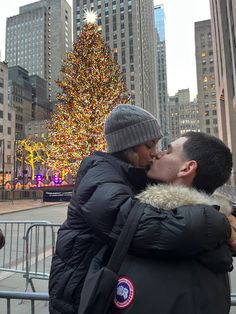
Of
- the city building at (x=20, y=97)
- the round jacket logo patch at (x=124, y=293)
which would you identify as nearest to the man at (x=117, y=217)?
the round jacket logo patch at (x=124, y=293)

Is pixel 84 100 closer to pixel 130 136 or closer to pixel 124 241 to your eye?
pixel 130 136

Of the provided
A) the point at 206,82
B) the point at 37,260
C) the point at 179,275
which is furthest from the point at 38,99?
the point at 179,275

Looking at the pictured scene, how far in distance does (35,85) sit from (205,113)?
243 feet

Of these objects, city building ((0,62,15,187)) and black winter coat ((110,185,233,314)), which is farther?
city building ((0,62,15,187))

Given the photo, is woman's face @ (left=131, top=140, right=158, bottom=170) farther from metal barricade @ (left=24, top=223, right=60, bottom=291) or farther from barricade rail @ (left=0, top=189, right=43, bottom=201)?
barricade rail @ (left=0, top=189, right=43, bottom=201)

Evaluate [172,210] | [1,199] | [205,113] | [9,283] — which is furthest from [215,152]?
[205,113]

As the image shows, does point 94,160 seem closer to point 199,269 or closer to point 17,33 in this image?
point 199,269

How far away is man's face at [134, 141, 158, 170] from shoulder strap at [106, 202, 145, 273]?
0.50 metres

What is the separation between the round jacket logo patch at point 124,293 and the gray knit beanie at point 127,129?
718mm

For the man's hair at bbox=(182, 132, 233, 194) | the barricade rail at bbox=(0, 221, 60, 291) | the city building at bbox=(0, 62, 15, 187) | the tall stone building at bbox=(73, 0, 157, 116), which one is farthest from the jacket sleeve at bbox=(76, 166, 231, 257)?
the tall stone building at bbox=(73, 0, 157, 116)

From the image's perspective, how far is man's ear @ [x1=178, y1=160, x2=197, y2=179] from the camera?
4.88 ft

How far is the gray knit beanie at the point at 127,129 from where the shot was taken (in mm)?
1729

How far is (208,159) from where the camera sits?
4.87 ft

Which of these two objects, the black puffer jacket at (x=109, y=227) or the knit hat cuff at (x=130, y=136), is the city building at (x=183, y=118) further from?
the black puffer jacket at (x=109, y=227)
